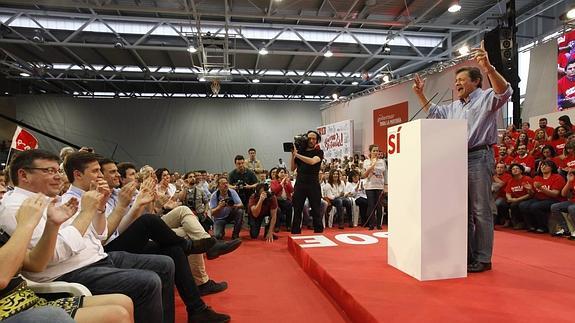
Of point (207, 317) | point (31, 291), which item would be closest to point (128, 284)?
point (31, 291)

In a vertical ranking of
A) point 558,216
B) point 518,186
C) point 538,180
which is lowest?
point 558,216

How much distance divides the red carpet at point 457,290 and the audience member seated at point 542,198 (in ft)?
6.99

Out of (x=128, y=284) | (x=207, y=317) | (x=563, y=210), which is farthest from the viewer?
(x=563, y=210)

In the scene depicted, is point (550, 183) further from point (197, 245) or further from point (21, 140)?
point (21, 140)

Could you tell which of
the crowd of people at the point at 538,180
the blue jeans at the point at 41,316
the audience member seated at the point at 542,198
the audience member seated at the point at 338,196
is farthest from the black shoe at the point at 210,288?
the audience member seated at the point at 542,198

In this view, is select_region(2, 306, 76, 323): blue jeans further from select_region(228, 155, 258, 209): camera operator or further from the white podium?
select_region(228, 155, 258, 209): camera operator

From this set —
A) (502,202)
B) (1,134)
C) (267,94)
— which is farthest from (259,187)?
(1,134)

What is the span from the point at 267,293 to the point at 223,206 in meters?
2.52

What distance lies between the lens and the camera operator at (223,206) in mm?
Answer: 5469

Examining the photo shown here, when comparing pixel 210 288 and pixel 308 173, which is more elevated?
pixel 308 173

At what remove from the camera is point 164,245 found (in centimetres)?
255

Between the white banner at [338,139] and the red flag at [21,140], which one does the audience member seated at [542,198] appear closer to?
the white banner at [338,139]

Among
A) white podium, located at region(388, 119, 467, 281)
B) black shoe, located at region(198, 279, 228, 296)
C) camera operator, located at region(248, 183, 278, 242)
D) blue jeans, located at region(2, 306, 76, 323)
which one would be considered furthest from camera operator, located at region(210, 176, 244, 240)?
blue jeans, located at region(2, 306, 76, 323)

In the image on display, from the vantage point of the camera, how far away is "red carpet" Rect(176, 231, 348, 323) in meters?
2.63
